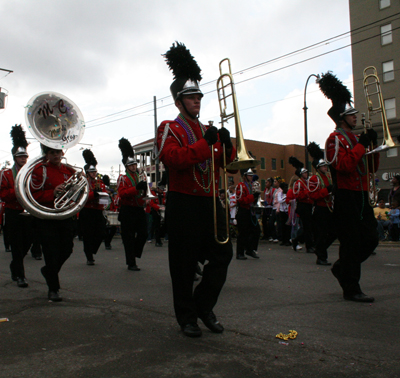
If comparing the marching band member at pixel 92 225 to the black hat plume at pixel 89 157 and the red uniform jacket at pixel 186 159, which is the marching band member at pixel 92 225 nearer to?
the black hat plume at pixel 89 157

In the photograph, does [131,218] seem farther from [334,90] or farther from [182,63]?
[182,63]

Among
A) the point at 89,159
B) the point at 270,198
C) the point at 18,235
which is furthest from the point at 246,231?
the point at 270,198

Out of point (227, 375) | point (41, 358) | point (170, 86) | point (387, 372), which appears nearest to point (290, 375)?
point (227, 375)

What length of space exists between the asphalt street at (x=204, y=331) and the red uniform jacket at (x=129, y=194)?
1.83 meters

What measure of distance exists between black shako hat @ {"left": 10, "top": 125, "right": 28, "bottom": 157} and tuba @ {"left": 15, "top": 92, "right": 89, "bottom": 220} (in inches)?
60.9

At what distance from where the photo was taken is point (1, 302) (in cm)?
506

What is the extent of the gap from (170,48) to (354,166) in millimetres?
2412

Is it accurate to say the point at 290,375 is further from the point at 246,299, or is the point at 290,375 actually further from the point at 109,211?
the point at 109,211

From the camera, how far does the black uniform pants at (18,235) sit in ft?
21.0

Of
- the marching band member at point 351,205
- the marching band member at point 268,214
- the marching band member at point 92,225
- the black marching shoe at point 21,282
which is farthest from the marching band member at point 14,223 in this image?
the marching band member at point 268,214

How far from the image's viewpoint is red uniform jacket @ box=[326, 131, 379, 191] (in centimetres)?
499

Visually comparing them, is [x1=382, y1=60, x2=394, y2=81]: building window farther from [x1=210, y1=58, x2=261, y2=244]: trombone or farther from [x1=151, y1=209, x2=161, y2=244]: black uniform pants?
[x1=210, y1=58, x2=261, y2=244]: trombone

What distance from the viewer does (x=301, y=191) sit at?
10.2 m

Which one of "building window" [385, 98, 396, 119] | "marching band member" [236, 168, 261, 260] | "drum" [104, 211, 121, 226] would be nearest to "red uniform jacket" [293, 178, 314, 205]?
"marching band member" [236, 168, 261, 260]
